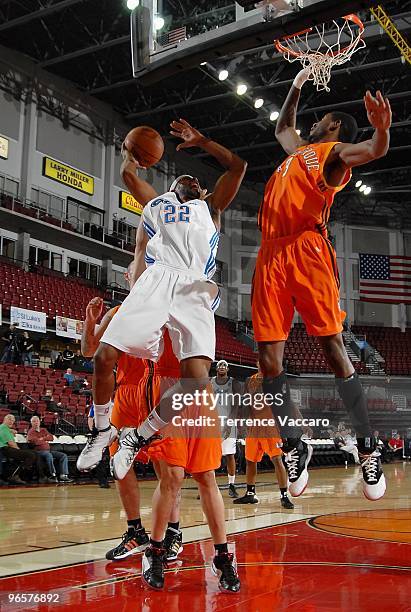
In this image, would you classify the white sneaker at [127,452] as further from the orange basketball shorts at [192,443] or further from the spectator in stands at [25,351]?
the spectator in stands at [25,351]

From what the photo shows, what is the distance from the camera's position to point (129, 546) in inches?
191

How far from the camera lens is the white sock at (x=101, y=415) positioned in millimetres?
3900

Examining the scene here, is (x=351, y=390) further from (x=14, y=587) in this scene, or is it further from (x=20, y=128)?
(x=20, y=128)

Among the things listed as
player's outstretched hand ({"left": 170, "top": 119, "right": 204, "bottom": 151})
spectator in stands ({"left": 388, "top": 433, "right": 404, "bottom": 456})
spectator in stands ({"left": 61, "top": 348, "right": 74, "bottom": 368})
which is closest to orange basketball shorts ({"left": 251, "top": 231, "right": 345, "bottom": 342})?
player's outstretched hand ({"left": 170, "top": 119, "right": 204, "bottom": 151})

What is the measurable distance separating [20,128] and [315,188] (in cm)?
1828

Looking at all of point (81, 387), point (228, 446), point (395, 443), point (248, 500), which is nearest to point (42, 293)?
point (81, 387)

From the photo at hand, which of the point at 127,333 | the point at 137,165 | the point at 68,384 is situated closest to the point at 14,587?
the point at 127,333

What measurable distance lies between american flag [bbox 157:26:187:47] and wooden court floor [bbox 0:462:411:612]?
3.69 meters

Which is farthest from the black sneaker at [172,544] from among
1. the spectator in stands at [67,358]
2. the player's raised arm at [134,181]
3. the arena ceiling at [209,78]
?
the arena ceiling at [209,78]

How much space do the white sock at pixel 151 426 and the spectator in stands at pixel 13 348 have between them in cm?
1186

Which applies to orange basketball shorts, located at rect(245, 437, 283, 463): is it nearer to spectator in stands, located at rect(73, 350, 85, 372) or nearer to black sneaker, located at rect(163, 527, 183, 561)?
black sneaker, located at rect(163, 527, 183, 561)

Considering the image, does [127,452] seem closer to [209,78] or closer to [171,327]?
[171,327]

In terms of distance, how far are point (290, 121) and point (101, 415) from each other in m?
2.40

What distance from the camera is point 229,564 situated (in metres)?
3.92
